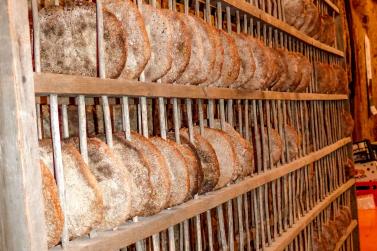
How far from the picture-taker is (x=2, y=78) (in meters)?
1.47

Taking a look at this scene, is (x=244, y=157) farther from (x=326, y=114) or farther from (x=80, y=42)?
(x=326, y=114)

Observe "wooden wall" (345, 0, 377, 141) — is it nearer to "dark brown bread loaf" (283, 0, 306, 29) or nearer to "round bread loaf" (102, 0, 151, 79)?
"dark brown bread loaf" (283, 0, 306, 29)

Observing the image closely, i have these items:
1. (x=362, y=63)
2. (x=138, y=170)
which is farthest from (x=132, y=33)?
(x=362, y=63)

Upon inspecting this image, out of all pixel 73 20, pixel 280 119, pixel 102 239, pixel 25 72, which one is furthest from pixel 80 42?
pixel 280 119

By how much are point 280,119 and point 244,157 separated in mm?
881

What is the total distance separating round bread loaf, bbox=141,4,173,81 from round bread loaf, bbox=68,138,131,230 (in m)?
0.41

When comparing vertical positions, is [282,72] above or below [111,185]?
above

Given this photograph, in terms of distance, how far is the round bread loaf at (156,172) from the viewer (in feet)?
6.63

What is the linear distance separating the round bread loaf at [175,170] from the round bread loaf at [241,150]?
2.02 feet

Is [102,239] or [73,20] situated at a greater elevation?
[73,20]

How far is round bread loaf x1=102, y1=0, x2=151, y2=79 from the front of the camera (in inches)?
77.7

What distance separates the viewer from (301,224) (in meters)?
3.76

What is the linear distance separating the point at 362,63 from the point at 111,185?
290 inches

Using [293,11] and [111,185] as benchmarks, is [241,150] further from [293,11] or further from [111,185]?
[293,11]
